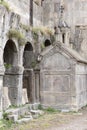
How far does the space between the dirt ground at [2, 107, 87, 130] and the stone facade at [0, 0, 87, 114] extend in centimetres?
123

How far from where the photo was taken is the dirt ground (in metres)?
12.6

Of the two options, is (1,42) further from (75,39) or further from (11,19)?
(75,39)

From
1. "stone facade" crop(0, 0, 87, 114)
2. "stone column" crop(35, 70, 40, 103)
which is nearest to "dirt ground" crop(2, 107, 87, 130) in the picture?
"stone facade" crop(0, 0, 87, 114)

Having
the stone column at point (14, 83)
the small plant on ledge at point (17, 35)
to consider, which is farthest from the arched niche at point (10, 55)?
the small plant on ledge at point (17, 35)

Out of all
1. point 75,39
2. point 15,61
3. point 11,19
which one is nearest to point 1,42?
point 11,19

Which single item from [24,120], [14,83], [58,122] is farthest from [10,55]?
[58,122]

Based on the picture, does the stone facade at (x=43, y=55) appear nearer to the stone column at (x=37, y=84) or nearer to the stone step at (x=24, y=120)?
the stone column at (x=37, y=84)

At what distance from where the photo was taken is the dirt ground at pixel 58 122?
12598mm

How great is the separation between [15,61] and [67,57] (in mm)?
2945

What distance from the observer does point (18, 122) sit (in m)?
13.2

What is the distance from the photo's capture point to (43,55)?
58.2ft

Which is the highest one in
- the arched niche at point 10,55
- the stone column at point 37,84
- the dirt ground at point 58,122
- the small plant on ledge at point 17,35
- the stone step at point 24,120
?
the small plant on ledge at point 17,35

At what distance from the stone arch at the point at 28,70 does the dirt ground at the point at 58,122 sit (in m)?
1.96

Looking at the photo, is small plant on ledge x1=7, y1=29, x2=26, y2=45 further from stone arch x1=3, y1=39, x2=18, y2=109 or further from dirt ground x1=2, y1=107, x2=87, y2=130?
dirt ground x1=2, y1=107, x2=87, y2=130
